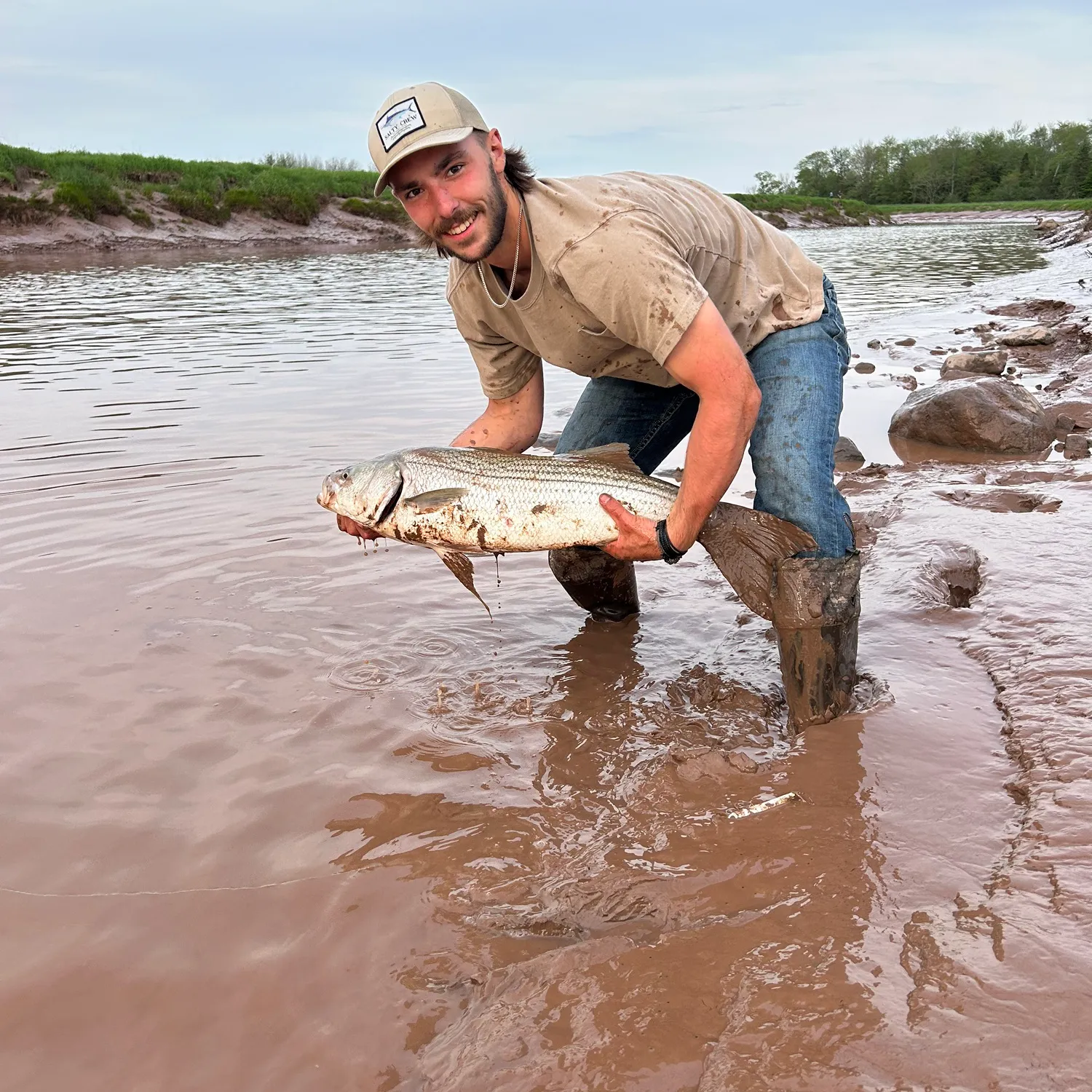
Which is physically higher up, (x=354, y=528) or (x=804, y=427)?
(x=804, y=427)

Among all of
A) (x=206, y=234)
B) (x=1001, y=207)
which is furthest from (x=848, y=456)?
(x=1001, y=207)

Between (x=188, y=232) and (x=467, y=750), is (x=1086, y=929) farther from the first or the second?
(x=188, y=232)

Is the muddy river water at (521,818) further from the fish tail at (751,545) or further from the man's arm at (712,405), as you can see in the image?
the man's arm at (712,405)

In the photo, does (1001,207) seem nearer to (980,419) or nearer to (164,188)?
(164,188)

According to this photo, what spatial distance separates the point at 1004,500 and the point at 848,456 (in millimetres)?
1680

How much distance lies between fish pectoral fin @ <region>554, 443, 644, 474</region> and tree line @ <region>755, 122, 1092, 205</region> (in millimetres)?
98052

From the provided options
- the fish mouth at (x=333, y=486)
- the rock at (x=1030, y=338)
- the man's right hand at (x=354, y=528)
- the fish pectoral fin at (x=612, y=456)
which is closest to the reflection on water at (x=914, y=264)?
the rock at (x=1030, y=338)

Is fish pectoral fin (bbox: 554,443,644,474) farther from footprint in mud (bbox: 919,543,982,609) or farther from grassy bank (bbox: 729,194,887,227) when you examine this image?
grassy bank (bbox: 729,194,887,227)

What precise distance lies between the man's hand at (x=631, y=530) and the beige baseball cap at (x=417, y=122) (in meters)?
1.42

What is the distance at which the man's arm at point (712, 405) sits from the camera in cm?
336

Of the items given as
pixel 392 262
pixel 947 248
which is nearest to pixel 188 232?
pixel 392 262

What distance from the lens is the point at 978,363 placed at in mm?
10711

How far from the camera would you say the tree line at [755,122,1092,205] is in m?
94.9

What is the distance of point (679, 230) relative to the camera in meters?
3.64
